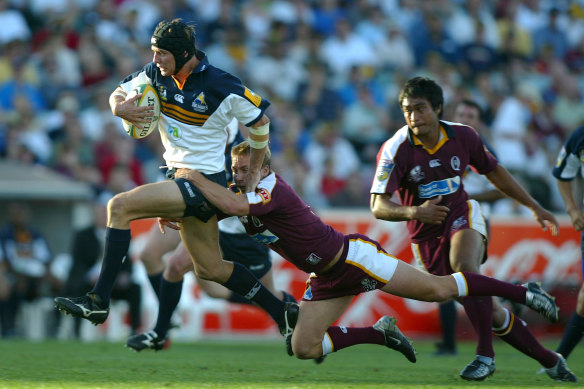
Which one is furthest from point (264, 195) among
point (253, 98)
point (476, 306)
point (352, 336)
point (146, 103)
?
point (476, 306)

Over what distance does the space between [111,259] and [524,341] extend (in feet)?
9.60

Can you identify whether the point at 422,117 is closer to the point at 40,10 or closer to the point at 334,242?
the point at 334,242

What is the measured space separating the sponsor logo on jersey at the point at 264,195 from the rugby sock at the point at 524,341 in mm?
1998

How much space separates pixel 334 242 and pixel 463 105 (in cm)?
304

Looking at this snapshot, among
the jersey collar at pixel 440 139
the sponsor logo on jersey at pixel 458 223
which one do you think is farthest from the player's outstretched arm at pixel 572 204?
the jersey collar at pixel 440 139

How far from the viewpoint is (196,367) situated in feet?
24.6

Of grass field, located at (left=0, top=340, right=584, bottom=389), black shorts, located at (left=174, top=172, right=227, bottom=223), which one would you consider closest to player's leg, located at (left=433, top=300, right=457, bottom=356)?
grass field, located at (left=0, top=340, right=584, bottom=389)

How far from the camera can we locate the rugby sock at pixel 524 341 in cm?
673

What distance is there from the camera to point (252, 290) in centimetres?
720

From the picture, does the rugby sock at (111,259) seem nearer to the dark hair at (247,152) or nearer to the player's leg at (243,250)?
the dark hair at (247,152)

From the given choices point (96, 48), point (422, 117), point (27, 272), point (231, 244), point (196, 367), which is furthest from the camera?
point (96, 48)

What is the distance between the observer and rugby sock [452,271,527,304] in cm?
640

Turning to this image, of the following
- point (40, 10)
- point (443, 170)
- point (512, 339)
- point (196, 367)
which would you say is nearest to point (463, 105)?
point (443, 170)

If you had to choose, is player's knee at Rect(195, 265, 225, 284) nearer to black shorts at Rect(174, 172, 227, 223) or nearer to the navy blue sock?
the navy blue sock
